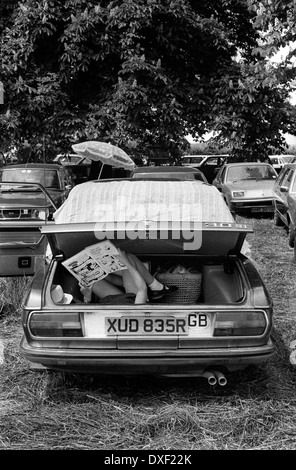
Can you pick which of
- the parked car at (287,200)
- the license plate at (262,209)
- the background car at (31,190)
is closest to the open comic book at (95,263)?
the background car at (31,190)

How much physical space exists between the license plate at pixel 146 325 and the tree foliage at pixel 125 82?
1311 centimetres

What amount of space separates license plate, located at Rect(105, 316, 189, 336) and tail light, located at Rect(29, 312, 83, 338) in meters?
0.20

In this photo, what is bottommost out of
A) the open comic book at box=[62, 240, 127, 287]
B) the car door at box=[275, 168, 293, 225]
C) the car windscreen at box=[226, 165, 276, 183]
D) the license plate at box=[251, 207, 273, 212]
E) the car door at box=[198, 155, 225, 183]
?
the car door at box=[198, 155, 225, 183]

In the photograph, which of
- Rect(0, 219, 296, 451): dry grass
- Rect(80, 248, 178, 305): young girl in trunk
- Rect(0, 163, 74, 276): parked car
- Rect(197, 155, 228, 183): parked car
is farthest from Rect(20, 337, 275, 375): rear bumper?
Rect(197, 155, 228, 183): parked car

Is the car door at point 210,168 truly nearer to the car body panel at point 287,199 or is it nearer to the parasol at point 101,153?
the car body panel at point 287,199

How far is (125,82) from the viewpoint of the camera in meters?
16.5

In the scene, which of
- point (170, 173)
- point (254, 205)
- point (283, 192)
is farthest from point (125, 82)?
point (283, 192)

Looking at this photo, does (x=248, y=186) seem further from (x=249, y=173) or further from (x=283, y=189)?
(x=283, y=189)

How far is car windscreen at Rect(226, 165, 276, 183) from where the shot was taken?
14.7m

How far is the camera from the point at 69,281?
4.41 metres

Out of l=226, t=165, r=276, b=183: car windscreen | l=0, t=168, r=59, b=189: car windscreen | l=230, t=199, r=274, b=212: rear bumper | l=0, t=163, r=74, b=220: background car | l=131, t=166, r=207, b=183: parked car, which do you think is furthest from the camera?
l=226, t=165, r=276, b=183: car windscreen

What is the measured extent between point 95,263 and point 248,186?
33.8ft

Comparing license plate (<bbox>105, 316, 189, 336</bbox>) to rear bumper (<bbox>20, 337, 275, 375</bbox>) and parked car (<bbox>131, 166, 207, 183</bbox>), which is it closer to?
rear bumper (<bbox>20, 337, 275, 375</bbox>)

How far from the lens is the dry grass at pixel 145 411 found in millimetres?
3348
